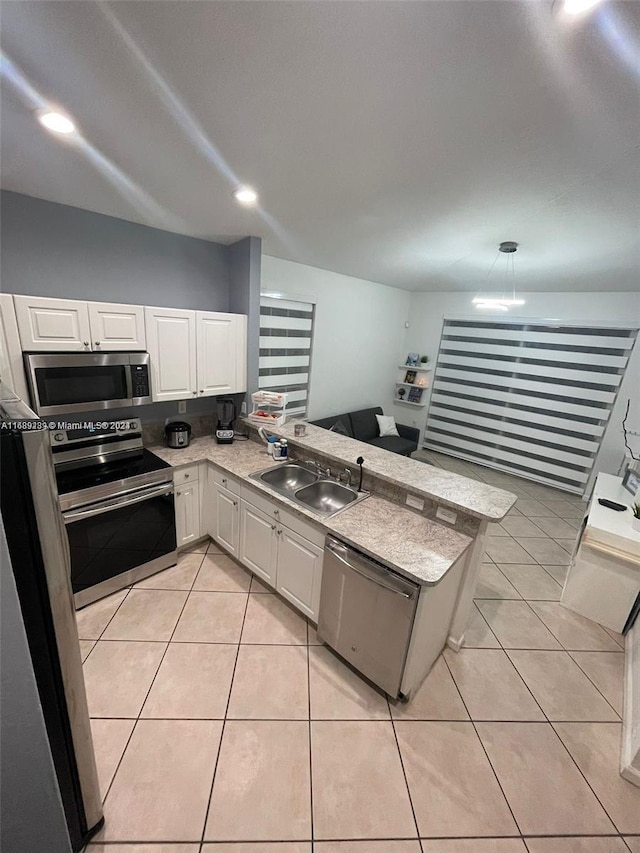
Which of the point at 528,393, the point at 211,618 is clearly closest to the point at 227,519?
the point at 211,618

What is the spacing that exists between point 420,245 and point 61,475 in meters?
3.35

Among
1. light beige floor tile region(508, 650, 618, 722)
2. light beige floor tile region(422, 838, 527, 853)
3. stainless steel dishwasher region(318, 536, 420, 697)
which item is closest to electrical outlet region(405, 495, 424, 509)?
stainless steel dishwasher region(318, 536, 420, 697)

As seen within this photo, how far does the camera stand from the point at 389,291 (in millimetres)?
5160

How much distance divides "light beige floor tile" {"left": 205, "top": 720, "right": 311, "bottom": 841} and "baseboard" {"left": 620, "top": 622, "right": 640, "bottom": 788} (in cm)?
152

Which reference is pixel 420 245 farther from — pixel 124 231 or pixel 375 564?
pixel 375 564

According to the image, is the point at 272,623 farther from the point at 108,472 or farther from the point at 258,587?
the point at 108,472

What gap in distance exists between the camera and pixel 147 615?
218 cm

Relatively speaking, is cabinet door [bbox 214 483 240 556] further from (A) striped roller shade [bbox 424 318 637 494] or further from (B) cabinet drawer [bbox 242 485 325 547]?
(A) striped roller shade [bbox 424 318 637 494]

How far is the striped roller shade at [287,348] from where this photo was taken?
3.60 meters

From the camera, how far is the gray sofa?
4.62 metres

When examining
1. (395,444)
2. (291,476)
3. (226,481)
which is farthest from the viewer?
(395,444)

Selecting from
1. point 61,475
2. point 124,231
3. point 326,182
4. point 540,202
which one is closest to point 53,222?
point 124,231

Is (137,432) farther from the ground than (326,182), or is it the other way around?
(326,182)

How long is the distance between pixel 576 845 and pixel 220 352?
343cm
